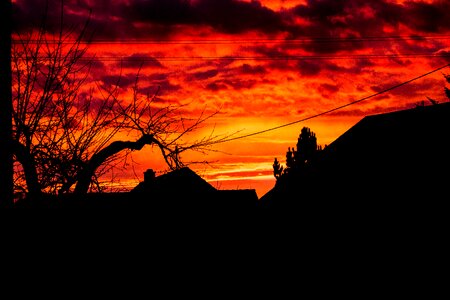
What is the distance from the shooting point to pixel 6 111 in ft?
34.1

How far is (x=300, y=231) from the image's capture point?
14.4m

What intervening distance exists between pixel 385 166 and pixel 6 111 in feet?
24.6

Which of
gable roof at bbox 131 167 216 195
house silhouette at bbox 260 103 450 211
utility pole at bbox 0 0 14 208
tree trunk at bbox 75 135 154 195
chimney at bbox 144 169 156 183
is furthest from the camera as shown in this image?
chimney at bbox 144 169 156 183

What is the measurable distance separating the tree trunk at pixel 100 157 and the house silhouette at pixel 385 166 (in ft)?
16.2

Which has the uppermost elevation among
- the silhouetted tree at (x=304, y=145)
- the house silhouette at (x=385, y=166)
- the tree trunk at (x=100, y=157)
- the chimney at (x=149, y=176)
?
the silhouetted tree at (x=304, y=145)

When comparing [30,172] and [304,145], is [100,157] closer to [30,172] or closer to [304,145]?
[30,172]

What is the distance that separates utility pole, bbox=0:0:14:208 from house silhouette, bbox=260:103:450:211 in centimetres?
677

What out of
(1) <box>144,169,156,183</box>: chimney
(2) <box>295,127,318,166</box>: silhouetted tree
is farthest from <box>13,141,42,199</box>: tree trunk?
(2) <box>295,127,318,166</box>: silhouetted tree

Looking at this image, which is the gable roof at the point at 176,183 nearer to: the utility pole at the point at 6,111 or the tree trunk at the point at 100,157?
the tree trunk at the point at 100,157

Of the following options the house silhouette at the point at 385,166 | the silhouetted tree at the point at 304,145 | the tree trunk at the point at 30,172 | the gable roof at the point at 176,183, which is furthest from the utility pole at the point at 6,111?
the silhouetted tree at the point at 304,145

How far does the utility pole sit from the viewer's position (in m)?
10.1

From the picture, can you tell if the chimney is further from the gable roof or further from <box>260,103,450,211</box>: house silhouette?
<box>260,103,450,211</box>: house silhouette

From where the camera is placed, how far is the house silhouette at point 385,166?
38.2ft

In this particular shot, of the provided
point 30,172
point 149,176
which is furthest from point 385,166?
point 149,176
